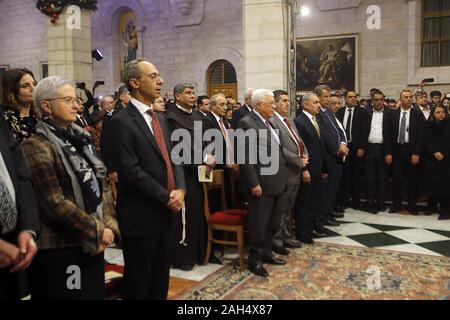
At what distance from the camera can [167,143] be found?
9.20 ft

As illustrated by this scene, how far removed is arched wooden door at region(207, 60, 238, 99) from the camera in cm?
1281

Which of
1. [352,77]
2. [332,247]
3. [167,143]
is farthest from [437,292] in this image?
[352,77]

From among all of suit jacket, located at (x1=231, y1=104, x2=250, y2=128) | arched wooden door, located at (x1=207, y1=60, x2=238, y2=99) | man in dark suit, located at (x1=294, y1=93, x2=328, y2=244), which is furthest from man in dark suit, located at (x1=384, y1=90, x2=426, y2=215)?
arched wooden door, located at (x1=207, y1=60, x2=238, y2=99)

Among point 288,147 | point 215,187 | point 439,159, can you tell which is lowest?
point 215,187

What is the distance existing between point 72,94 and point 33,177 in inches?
18.2

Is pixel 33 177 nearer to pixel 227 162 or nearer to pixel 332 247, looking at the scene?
pixel 227 162

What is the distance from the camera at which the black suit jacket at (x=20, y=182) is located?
6.02 feet

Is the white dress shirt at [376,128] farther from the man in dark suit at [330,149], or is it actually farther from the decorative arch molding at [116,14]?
the decorative arch molding at [116,14]

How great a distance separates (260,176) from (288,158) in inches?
17.9

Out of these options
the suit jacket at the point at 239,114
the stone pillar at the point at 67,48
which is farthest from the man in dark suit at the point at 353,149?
the stone pillar at the point at 67,48

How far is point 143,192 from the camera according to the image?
2.60 m

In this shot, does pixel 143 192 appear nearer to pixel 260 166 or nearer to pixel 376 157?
pixel 260 166

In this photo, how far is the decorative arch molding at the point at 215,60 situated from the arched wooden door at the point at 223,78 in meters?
0.15

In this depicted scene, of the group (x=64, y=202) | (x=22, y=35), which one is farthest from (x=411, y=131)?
(x=22, y=35)
